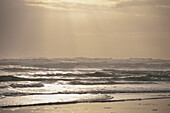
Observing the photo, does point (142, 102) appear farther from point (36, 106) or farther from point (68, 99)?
point (36, 106)

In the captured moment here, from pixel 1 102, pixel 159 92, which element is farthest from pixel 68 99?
pixel 159 92

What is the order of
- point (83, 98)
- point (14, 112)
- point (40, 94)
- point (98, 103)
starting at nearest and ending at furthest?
point (14, 112), point (98, 103), point (83, 98), point (40, 94)

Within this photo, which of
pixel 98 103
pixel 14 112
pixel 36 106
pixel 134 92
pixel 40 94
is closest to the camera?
pixel 14 112

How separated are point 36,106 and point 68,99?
2.08m

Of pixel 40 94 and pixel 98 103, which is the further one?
pixel 40 94

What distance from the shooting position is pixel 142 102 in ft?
45.4

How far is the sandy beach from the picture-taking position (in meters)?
11.7

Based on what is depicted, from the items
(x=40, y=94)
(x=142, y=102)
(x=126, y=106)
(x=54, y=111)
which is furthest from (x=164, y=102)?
(x=40, y=94)

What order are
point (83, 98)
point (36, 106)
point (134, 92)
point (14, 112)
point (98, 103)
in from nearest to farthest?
point (14, 112) < point (36, 106) < point (98, 103) < point (83, 98) < point (134, 92)

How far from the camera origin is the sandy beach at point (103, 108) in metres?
11.7

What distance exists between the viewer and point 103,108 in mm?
12328

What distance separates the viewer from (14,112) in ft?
37.4

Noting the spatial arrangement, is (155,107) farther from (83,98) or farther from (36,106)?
(36,106)

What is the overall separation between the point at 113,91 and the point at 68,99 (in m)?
4.11
